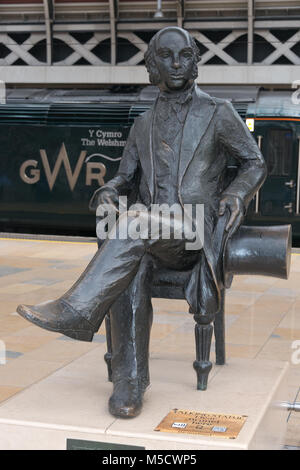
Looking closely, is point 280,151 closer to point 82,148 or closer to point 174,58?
point 82,148

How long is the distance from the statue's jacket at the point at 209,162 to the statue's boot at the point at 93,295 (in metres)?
0.47

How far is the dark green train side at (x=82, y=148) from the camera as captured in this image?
36.2ft

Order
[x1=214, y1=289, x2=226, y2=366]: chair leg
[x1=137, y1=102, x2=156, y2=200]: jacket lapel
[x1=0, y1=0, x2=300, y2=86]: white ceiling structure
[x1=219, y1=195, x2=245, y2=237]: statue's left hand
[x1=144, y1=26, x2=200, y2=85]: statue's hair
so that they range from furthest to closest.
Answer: [x1=0, y1=0, x2=300, y2=86]: white ceiling structure
[x1=214, y1=289, x2=226, y2=366]: chair leg
[x1=137, y1=102, x2=156, y2=200]: jacket lapel
[x1=144, y1=26, x2=200, y2=85]: statue's hair
[x1=219, y1=195, x2=245, y2=237]: statue's left hand

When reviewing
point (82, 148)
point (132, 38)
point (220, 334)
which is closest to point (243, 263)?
point (220, 334)

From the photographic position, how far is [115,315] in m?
3.17

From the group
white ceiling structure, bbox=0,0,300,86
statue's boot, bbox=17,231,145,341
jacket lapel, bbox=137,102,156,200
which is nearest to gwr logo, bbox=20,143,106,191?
white ceiling structure, bbox=0,0,300,86

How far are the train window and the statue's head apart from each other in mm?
7764

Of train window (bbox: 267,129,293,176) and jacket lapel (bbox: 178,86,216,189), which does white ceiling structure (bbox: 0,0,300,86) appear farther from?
jacket lapel (bbox: 178,86,216,189)

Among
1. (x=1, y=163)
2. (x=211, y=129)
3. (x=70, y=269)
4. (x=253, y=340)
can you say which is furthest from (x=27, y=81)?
(x=211, y=129)

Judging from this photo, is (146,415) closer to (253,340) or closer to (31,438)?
(31,438)

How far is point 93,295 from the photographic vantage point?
2982 mm

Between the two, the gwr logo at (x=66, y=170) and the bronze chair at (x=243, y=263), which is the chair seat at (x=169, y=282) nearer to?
the bronze chair at (x=243, y=263)

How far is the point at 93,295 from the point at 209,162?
0.98 metres

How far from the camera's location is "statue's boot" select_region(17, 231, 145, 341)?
2955 millimetres
